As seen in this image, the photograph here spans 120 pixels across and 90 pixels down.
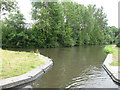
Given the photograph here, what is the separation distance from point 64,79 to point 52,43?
22.9 m

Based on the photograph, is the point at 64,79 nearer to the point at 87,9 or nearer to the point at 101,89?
the point at 101,89

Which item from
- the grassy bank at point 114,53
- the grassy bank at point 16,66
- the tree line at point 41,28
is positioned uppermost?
the tree line at point 41,28

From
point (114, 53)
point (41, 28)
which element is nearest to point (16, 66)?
point (114, 53)

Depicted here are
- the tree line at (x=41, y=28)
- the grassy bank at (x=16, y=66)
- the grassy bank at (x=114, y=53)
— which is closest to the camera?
the grassy bank at (x=16, y=66)

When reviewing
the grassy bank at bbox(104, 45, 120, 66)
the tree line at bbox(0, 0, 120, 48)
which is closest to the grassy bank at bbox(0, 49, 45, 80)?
the grassy bank at bbox(104, 45, 120, 66)

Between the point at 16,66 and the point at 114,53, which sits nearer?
the point at 16,66

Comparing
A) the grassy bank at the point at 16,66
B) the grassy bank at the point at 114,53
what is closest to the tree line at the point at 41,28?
the grassy bank at the point at 114,53

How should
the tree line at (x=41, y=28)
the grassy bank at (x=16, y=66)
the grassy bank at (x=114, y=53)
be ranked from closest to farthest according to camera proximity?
the grassy bank at (x=16, y=66) → the grassy bank at (x=114, y=53) → the tree line at (x=41, y=28)

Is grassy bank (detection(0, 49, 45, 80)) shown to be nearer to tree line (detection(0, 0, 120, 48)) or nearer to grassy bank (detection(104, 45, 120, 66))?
grassy bank (detection(104, 45, 120, 66))

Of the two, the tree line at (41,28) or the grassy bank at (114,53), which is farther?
the tree line at (41,28)

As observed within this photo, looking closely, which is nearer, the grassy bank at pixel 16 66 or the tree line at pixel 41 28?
the grassy bank at pixel 16 66

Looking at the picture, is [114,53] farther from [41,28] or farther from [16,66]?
[41,28]

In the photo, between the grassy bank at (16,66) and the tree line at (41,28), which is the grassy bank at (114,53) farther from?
the tree line at (41,28)

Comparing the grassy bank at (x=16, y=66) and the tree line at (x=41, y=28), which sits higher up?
the tree line at (x=41, y=28)
